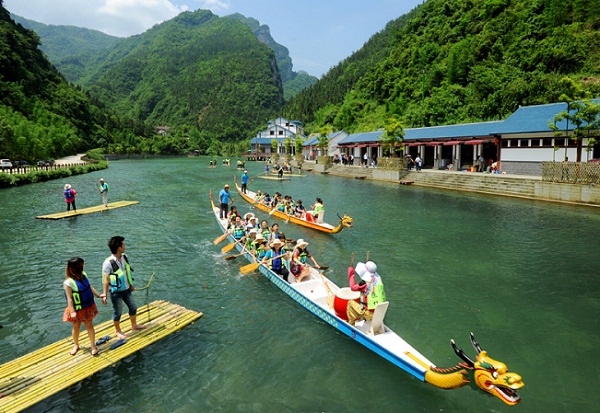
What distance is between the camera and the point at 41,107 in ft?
323

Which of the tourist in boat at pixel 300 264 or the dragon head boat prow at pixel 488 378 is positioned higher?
the tourist in boat at pixel 300 264

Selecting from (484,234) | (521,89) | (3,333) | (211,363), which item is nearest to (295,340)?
(211,363)

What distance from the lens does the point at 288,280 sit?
12242mm

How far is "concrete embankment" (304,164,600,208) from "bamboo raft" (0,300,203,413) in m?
27.5

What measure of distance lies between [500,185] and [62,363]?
33.5 metres

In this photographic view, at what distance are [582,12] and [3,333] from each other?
72.4 m

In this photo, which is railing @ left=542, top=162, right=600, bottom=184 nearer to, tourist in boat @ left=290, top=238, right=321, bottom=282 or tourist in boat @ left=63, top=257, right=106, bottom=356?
tourist in boat @ left=290, top=238, right=321, bottom=282

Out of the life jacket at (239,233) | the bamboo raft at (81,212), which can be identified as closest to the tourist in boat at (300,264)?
the life jacket at (239,233)

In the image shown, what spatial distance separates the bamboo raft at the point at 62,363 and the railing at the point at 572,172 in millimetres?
27494

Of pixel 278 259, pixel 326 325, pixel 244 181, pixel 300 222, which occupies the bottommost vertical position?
pixel 326 325

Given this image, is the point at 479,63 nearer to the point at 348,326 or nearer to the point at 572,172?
the point at 572,172

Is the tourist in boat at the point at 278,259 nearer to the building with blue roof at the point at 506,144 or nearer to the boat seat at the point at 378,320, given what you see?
the boat seat at the point at 378,320

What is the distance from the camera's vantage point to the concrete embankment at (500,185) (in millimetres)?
26000

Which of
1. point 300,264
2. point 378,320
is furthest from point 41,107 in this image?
point 378,320
